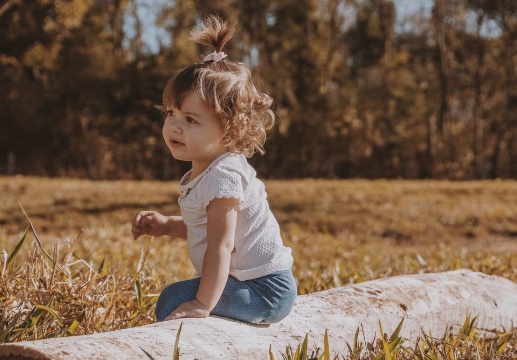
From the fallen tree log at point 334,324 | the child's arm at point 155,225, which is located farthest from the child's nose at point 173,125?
the fallen tree log at point 334,324

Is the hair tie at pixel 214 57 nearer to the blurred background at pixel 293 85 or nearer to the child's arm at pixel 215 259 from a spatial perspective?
the child's arm at pixel 215 259

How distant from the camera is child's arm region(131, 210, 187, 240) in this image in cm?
354

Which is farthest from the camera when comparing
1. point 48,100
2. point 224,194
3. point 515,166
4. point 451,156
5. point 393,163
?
point 515,166

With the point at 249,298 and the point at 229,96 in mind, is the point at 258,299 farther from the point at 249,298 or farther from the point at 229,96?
the point at 229,96

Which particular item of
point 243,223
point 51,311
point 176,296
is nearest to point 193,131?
point 243,223

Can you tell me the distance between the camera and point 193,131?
318cm

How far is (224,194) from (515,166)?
33.6 meters

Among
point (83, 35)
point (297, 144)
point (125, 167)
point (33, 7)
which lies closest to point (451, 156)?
point (297, 144)

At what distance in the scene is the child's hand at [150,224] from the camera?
139 inches

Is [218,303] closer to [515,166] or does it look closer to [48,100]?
[48,100]

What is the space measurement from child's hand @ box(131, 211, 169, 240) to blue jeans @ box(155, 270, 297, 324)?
38 centimetres

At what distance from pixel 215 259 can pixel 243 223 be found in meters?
0.28

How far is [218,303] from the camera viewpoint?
10.3 feet

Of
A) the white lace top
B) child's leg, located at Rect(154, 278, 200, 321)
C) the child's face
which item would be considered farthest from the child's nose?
child's leg, located at Rect(154, 278, 200, 321)
